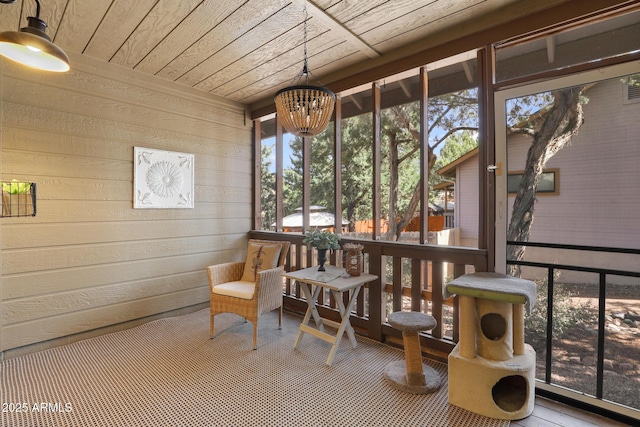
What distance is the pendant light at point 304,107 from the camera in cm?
185

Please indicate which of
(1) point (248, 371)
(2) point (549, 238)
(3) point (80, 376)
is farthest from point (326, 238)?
(3) point (80, 376)

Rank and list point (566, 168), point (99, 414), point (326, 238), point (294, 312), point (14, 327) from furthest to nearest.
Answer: point (294, 312) → point (326, 238) → point (14, 327) → point (566, 168) → point (99, 414)

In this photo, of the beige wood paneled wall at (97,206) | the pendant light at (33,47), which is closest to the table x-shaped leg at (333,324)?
the beige wood paneled wall at (97,206)

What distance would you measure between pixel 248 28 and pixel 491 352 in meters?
2.84

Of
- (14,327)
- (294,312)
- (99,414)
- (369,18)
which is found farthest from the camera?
(294,312)

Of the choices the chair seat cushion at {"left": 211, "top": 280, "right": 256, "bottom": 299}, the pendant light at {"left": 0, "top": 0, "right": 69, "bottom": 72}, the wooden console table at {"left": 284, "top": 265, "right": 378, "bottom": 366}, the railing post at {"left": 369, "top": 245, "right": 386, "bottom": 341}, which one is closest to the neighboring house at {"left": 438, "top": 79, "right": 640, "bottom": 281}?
the railing post at {"left": 369, "top": 245, "right": 386, "bottom": 341}

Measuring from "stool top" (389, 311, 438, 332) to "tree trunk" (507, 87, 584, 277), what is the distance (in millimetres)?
720

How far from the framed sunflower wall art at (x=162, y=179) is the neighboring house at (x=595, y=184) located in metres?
3.22

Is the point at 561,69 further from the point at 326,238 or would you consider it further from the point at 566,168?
the point at 326,238

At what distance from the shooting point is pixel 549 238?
2.05 meters

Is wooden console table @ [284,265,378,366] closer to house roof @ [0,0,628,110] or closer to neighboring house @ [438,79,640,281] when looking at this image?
neighboring house @ [438,79,640,281]

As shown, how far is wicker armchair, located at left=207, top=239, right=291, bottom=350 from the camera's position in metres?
2.69

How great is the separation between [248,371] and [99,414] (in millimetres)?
918

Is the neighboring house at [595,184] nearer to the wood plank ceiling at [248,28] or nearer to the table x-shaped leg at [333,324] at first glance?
the wood plank ceiling at [248,28]
